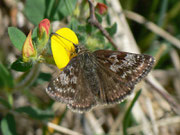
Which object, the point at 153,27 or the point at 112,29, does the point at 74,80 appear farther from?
the point at 153,27

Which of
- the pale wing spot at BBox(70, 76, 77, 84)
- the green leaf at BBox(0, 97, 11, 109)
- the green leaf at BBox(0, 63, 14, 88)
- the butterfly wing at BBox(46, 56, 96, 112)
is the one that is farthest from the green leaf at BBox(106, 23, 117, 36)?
the green leaf at BBox(0, 97, 11, 109)

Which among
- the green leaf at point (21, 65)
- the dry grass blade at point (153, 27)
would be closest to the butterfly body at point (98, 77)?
the green leaf at point (21, 65)

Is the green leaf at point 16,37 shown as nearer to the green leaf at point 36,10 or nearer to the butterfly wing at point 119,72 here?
the green leaf at point 36,10

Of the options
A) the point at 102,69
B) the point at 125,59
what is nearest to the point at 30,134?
the point at 102,69

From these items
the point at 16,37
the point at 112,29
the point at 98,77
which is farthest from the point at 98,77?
the point at 16,37

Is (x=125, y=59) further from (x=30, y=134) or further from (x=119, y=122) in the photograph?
(x=30, y=134)

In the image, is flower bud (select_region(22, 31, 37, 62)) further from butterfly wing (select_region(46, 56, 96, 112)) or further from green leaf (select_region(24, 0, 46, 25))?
green leaf (select_region(24, 0, 46, 25))
